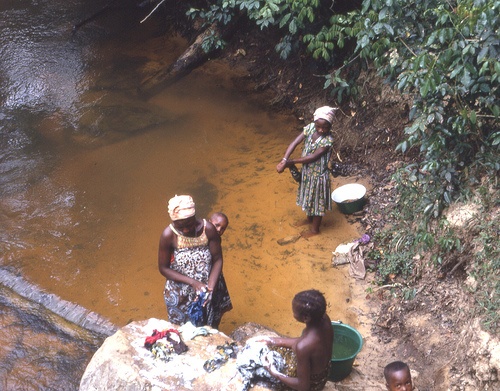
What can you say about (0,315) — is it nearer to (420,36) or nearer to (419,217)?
(419,217)

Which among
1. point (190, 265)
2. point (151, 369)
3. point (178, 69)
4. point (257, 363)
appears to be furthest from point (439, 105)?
point (178, 69)

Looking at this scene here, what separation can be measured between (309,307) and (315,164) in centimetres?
262

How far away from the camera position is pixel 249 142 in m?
7.50

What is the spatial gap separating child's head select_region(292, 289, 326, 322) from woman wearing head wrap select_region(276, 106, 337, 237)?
2.45 metres

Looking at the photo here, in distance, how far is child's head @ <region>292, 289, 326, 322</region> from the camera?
129 inches

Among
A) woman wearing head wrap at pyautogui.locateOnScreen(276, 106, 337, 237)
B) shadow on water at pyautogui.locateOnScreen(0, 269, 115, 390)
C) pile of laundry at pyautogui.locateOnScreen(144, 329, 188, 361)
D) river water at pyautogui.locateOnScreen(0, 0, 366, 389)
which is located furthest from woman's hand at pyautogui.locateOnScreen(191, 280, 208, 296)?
woman wearing head wrap at pyautogui.locateOnScreen(276, 106, 337, 237)

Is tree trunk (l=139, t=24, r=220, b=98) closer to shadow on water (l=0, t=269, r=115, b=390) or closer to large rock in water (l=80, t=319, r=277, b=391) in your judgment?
shadow on water (l=0, t=269, r=115, b=390)

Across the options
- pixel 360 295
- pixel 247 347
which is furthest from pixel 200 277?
pixel 360 295

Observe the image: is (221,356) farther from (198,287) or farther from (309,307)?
(309,307)

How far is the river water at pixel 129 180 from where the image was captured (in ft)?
18.2

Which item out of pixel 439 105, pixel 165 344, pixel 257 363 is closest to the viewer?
pixel 257 363

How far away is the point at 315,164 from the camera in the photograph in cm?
569

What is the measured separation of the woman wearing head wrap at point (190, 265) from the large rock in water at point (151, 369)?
1.23ft

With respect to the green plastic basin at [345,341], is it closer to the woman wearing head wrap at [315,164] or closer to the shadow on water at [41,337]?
the woman wearing head wrap at [315,164]
